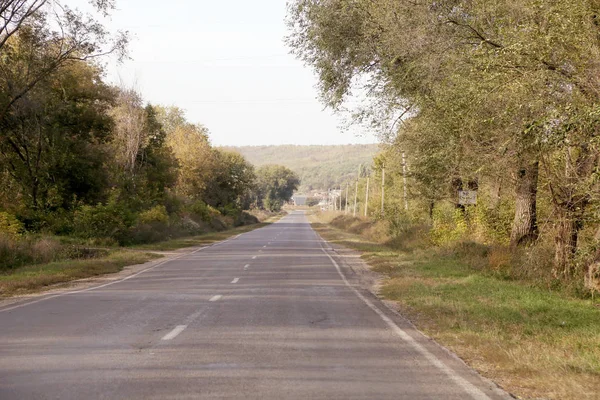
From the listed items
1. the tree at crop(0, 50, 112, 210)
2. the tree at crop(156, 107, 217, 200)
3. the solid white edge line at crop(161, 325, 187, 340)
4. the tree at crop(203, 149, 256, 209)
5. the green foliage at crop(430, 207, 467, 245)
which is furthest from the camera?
the tree at crop(203, 149, 256, 209)

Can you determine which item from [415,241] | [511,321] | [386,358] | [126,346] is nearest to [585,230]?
[511,321]

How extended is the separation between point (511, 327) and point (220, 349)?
5130 mm

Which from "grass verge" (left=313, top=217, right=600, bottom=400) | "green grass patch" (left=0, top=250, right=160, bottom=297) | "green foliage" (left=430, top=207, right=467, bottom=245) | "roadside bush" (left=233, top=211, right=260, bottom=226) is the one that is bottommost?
"roadside bush" (left=233, top=211, right=260, bottom=226)

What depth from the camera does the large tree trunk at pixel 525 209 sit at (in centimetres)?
2102

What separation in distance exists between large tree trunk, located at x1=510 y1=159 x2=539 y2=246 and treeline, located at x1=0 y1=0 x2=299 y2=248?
17.1m

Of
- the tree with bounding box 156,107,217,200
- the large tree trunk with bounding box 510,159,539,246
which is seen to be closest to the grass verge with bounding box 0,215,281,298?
the large tree trunk with bounding box 510,159,539,246

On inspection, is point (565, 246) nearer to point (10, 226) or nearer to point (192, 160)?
point (10, 226)

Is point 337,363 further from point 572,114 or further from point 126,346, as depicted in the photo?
point 572,114

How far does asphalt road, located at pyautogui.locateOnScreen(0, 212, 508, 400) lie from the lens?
7344mm

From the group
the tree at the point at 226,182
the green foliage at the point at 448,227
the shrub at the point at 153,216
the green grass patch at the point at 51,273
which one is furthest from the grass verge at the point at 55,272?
the tree at the point at 226,182

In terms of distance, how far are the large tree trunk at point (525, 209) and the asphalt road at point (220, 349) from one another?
22.1 ft

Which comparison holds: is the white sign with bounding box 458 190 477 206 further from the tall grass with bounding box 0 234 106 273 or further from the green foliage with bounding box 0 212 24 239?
the green foliage with bounding box 0 212 24 239

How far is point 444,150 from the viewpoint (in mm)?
22109

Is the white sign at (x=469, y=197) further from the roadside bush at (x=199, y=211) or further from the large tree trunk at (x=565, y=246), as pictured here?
the roadside bush at (x=199, y=211)
